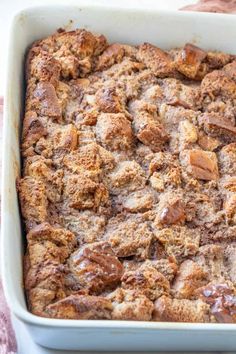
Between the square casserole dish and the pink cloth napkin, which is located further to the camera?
the pink cloth napkin

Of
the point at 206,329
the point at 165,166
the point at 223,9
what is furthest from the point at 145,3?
the point at 206,329

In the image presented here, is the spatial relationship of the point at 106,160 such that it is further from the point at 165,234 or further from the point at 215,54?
the point at 215,54

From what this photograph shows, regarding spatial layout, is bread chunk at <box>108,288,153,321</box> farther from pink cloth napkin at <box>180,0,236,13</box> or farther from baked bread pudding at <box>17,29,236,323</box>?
pink cloth napkin at <box>180,0,236,13</box>

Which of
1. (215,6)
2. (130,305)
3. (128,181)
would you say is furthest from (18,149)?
(215,6)

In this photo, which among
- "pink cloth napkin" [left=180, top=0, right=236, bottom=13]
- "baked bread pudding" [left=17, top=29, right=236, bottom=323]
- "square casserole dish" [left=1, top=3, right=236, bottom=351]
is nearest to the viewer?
"square casserole dish" [left=1, top=3, right=236, bottom=351]

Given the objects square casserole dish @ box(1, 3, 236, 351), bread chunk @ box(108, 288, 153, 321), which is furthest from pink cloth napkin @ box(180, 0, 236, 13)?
bread chunk @ box(108, 288, 153, 321)

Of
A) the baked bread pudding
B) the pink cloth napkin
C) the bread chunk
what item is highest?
the pink cloth napkin
